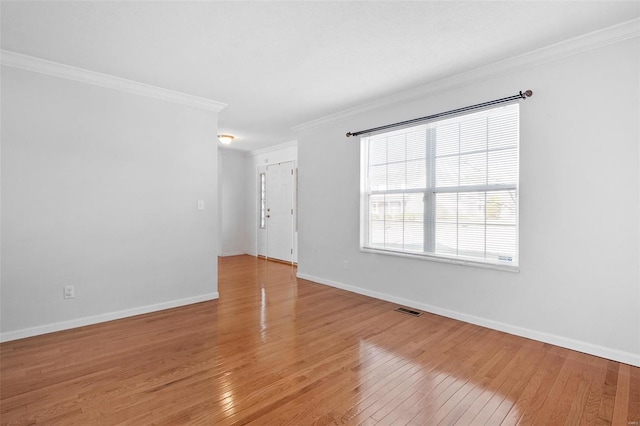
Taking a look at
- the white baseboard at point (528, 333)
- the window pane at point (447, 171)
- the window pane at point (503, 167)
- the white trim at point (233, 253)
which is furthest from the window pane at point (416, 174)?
the white trim at point (233, 253)

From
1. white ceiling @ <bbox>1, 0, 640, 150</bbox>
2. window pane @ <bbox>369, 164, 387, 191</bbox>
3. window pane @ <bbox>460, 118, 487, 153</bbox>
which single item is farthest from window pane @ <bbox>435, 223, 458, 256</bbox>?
white ceiling @ <bbox>1, 0, 640, 150</bbox>

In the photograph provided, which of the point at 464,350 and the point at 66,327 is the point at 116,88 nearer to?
the point at 66,327

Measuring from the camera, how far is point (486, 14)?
7.50 feet

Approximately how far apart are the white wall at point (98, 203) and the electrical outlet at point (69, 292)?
0.03 metres

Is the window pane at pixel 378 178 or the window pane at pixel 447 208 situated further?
the window pane at pixel 378 178

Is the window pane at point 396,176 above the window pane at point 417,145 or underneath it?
underneath

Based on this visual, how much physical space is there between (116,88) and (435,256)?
4.08 metres

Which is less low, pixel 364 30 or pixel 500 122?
pixel 364 30

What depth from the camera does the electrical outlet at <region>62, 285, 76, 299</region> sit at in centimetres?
319

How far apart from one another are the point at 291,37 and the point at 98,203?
2670 mm

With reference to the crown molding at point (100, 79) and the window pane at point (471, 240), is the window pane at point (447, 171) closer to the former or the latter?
the window pane at point (471, 240)

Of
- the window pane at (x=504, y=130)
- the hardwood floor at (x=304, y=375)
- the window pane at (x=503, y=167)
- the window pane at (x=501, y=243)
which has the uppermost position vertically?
the window pane at (x=504, y=130)

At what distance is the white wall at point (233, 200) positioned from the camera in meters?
7.76

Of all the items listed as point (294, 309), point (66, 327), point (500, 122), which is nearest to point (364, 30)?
point (500, 122)
